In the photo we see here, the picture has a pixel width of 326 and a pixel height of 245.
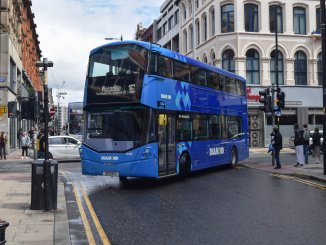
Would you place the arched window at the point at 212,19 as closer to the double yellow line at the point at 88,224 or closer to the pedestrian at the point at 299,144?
the pedestrian at the point at 299,144

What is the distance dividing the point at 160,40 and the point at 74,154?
4288 cm

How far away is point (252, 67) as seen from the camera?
40.6m

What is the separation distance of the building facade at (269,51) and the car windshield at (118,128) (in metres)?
27.5

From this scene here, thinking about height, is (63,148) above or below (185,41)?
below

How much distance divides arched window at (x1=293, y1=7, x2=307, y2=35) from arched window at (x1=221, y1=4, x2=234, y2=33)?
596 centimetres

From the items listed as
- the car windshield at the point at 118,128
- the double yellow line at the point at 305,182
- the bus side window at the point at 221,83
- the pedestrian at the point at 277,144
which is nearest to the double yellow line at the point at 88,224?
the car windshield at the point at 118,128

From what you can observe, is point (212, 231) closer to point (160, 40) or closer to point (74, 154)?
point (74, 154)

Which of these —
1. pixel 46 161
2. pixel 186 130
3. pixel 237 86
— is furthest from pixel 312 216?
pixel 237 86

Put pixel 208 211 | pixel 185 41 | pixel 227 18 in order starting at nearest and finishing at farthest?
pixel 208 211, pixel 227 18, pixel 185 41

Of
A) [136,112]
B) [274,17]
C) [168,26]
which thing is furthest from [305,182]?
[168,26]

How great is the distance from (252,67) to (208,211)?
32.0 metres

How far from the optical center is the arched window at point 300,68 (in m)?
41.9

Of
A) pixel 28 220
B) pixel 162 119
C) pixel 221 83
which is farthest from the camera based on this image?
pixel 221 83

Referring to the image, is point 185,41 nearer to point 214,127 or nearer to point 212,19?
point 212,19
